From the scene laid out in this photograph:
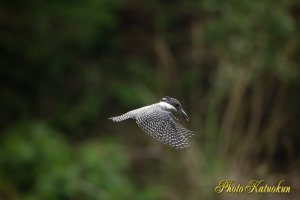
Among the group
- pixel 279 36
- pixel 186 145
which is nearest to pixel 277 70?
pixel 279 36

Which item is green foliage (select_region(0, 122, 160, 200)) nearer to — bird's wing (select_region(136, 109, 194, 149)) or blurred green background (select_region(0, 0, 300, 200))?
blurred green background (select_region(0, 0, 300, 200))

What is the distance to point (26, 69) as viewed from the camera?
13.5 m

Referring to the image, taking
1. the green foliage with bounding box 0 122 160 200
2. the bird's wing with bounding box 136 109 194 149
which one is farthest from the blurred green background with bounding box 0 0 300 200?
the bird's wing with bounding box 136 109 194 149

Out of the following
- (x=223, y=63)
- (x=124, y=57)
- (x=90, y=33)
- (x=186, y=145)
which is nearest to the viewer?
(x=186, y=145)

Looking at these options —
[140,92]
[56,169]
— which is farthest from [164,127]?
[140,92]

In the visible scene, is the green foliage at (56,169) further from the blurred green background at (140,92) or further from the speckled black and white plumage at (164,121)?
the speckled black and white plumage at (164,121)

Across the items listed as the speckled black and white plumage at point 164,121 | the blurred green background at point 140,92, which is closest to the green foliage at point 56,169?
the blurred green background at point 140,92

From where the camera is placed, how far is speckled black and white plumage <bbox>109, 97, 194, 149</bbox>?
15.4ft

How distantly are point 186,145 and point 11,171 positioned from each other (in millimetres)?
7097

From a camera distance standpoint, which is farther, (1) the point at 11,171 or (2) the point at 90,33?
(2) the point at 90,33

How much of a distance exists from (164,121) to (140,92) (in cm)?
731

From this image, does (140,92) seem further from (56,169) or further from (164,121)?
(164,121)

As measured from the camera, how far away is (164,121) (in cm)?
484

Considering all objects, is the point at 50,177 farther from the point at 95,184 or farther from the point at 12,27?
the point at 12,27
